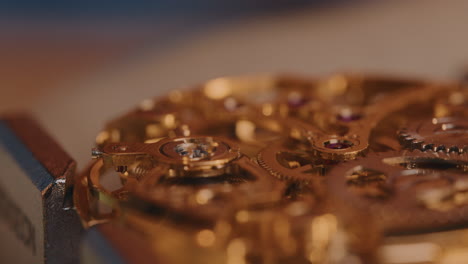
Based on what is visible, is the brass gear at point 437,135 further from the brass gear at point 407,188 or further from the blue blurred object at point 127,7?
the blue blurred object at point 127,7

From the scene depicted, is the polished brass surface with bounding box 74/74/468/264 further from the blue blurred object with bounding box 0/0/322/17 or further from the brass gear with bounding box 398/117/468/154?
Result: the blue blurred object with bounding box 0/0/322/17

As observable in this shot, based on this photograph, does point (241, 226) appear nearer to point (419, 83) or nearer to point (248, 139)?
point (248, 139)

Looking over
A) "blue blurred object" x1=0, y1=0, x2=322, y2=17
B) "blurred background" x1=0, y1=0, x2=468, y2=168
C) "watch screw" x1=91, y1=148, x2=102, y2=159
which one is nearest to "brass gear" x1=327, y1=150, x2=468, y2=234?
"watch screw" x1=91, y1=148, x2=102, y2=159

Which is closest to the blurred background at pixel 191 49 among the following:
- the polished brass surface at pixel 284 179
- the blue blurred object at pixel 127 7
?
the blue blurred object at pixel 127 7

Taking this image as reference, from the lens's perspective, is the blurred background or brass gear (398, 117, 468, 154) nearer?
brass gear (398, 117, 468, 154)

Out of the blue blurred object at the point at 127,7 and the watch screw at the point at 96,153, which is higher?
the blue blurred object at the point at 127,7
